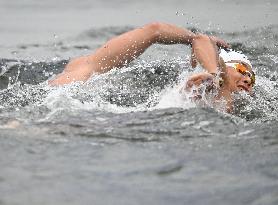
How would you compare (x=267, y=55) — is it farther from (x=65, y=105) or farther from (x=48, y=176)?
(x=48, y=176)

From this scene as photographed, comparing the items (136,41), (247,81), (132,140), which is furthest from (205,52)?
(132,140)

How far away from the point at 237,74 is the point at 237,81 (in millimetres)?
91

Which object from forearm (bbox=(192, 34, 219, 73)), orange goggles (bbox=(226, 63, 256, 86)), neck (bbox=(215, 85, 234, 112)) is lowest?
neck (bbox=(215, 85, 234, 112))

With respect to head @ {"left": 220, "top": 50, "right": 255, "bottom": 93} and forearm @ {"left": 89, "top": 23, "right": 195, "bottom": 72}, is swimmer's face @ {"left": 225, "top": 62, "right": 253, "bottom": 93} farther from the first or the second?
forearm @ {"left": 89, "top": 23, "right": 195, "bottom": 72}

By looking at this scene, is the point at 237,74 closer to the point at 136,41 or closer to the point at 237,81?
the point at 237,81

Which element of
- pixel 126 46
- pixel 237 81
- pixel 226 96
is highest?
pixel 126 46

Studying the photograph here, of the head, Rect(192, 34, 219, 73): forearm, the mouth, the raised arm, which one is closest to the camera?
Rect(192, 34, 219, 73): forearm

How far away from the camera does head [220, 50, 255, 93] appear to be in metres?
6.87

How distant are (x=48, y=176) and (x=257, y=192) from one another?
1.35 meters

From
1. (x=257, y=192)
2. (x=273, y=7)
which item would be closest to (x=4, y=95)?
(x=257, y=192)

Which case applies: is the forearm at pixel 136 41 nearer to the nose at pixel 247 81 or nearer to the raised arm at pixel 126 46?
the raised arm at pixel 126 46

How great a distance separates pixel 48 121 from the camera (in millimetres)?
5695

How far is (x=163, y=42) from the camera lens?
284 inches

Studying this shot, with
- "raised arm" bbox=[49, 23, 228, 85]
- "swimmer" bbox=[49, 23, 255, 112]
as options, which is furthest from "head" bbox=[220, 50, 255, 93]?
"raised arm" bbox=[49, 23, 228, 85]
